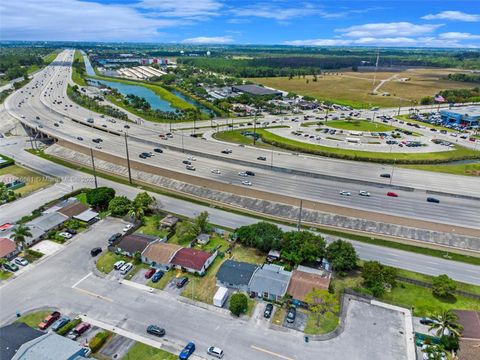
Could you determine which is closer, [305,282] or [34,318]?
[34,318]

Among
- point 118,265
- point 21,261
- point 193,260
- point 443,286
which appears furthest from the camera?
point 21,261

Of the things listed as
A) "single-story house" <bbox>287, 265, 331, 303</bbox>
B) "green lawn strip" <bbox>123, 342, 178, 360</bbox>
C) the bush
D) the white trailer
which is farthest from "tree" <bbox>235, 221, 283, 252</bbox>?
the bush

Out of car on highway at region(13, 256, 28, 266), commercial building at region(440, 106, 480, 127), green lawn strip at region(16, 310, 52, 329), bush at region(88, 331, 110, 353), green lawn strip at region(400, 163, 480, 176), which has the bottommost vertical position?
green lawn strip at region(16, 310, 52, 329)

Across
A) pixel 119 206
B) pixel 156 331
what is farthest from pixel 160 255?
pixel 119 206

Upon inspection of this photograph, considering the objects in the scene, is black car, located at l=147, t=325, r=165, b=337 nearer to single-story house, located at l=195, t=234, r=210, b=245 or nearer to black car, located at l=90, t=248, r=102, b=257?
single-story house, located at l=195, t=234, r=210, b=245

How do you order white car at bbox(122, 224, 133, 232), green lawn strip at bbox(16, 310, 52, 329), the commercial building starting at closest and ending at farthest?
green lawn strip at bbox(16, 310, 52, 329)
white car at bbox(122, 224, 133, 232)
the commercial building

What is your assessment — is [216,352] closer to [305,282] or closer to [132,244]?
[305,282]

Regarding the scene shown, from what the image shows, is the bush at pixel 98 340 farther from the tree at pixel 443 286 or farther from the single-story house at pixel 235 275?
the tree at pixel 443 286
